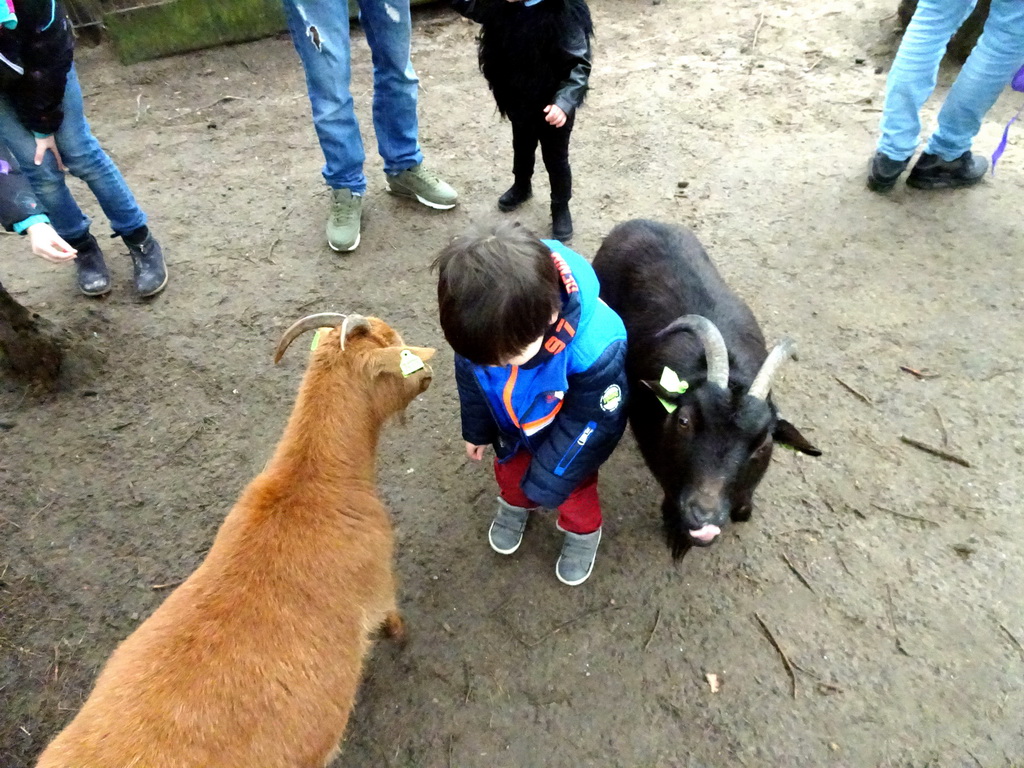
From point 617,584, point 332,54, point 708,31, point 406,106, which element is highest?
point 332,54

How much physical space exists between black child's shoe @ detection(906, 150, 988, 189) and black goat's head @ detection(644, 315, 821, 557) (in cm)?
320

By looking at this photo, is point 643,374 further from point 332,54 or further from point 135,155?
point 135,155

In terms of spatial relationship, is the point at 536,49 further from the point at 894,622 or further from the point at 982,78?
the point at 894,622

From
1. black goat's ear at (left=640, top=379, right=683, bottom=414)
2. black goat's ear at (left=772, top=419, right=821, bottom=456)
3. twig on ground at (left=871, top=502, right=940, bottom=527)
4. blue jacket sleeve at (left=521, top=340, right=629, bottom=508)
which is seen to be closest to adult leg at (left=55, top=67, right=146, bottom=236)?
blue jacket sleeve at (left=521, top=340, right=629, bottom=508)

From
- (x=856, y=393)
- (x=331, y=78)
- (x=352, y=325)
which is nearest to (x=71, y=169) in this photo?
(x=331, y=78)

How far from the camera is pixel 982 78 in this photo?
4.00 m

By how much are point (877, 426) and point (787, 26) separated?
196 inches

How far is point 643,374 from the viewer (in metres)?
2.76

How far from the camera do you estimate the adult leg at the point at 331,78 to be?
11.5 feet

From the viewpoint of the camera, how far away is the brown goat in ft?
5.37

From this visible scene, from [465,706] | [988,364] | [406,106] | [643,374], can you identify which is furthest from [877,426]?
[406,106]

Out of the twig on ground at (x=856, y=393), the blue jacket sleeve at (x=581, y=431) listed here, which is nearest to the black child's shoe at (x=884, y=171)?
the twig on ground at (x=856, y=393)

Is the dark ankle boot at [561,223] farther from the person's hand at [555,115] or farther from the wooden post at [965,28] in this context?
the wooden post at [965,28]

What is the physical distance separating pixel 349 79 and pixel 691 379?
288 centimetres
